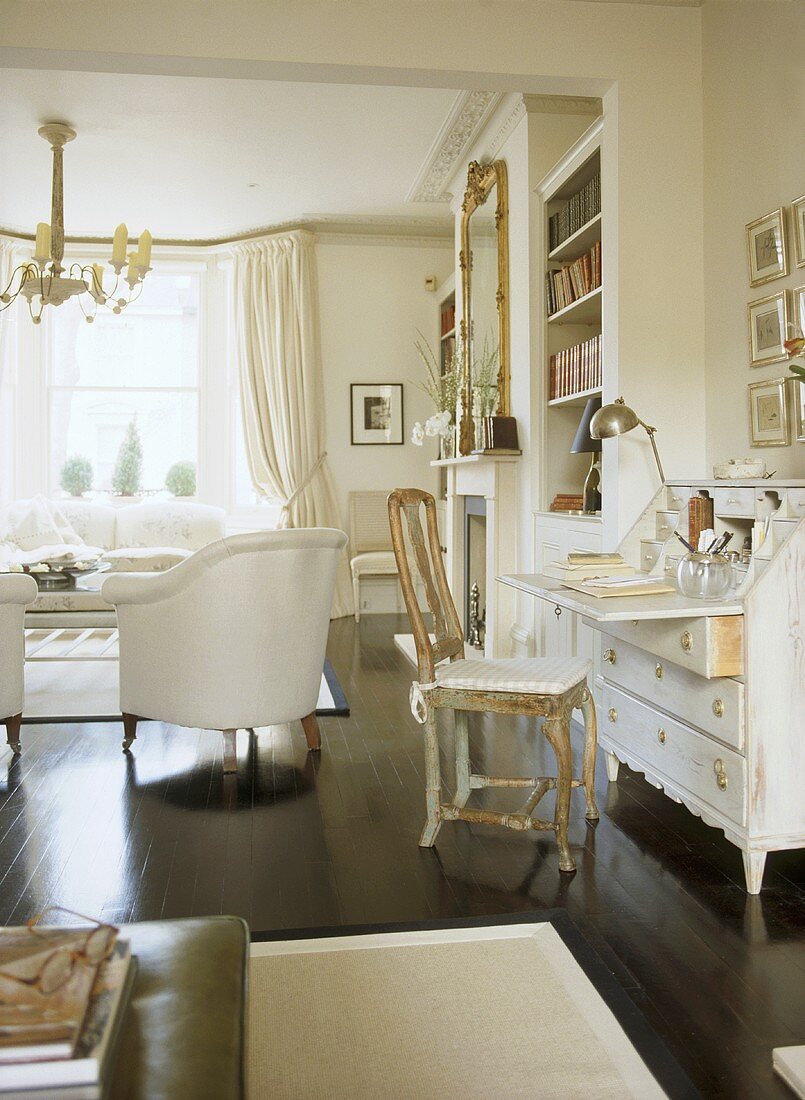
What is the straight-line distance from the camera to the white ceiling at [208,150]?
5.19 meters

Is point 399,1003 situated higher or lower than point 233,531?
lower

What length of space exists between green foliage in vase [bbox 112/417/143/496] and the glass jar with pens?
6.46 metres

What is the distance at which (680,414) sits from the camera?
12.2 ft

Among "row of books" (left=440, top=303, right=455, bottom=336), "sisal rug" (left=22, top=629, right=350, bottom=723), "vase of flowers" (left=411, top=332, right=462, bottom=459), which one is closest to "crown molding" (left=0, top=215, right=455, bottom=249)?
"row of books" (left=440, top=303, right=455, bottom=336)

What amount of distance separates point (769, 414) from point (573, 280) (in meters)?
1.51

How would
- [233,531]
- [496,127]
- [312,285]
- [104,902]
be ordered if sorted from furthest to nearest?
[233,531] < [312,285] < [496,127] < [104,902]

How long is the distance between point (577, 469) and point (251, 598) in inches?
79.6

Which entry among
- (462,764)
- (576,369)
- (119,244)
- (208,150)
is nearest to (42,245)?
(119,244)

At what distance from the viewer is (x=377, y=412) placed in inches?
318

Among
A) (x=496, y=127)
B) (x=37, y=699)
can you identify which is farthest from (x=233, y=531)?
(x=496, y=127)

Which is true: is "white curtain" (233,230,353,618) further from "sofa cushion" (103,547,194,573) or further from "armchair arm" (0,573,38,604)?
"armchair arm" (0,573,38,604)

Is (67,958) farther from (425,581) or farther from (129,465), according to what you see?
(129,465)

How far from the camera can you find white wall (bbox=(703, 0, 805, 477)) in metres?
3.09

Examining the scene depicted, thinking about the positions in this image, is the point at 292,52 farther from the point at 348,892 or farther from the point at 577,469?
the point at 348,892
